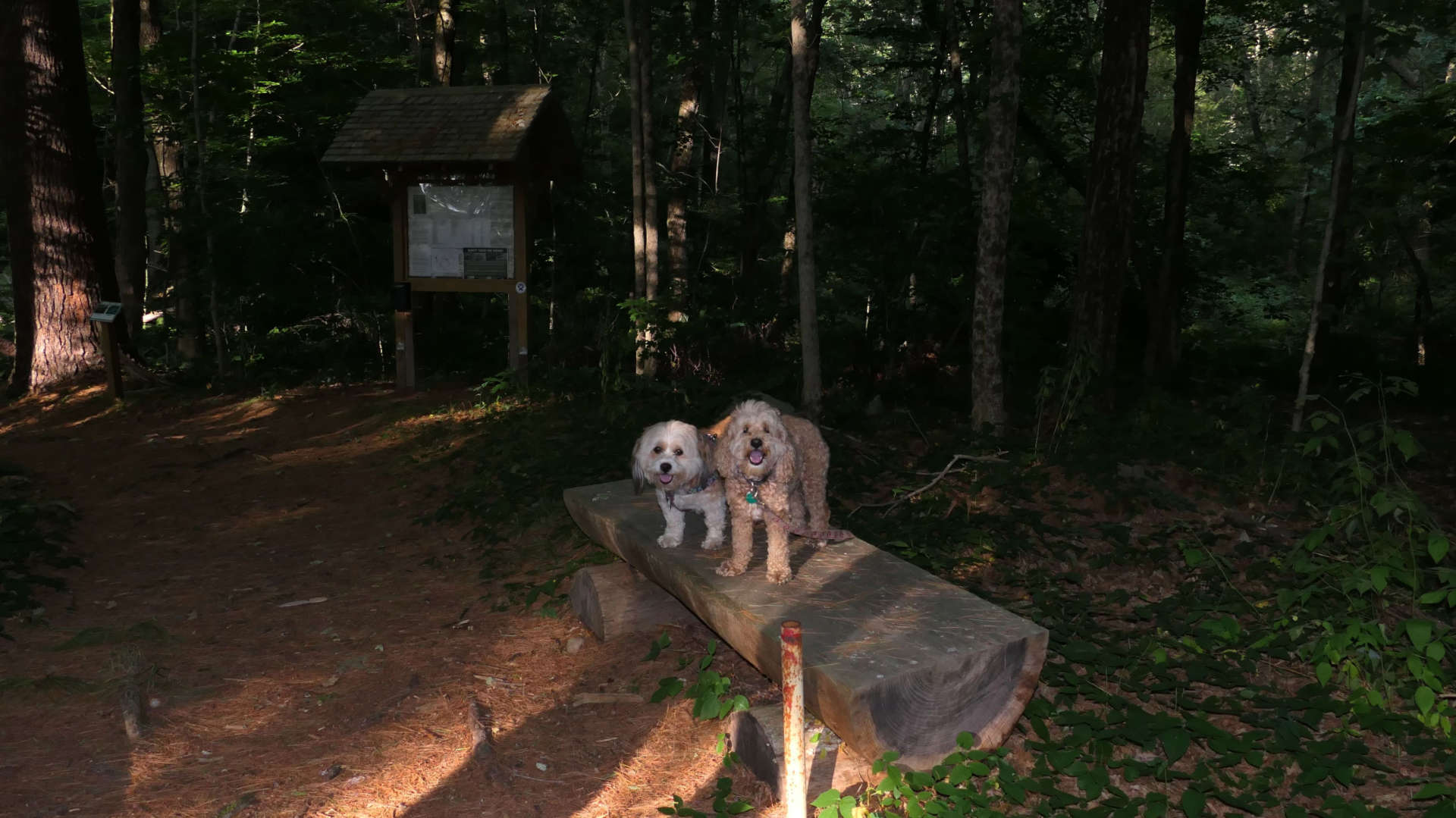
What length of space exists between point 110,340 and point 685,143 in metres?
8.96

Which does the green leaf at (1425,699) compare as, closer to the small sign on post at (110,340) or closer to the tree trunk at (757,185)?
the tree trunk at (757,185)

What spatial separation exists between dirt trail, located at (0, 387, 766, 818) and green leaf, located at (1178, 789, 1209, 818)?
176 centimetres

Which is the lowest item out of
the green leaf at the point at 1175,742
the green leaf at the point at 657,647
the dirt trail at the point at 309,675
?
the dirt trail at the point at 309,675

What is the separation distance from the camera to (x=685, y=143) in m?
15.8

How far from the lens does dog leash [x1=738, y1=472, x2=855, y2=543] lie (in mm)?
4820

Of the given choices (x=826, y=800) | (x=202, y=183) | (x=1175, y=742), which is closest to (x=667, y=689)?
(x=826, y=800)

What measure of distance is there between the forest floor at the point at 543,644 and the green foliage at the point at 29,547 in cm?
15

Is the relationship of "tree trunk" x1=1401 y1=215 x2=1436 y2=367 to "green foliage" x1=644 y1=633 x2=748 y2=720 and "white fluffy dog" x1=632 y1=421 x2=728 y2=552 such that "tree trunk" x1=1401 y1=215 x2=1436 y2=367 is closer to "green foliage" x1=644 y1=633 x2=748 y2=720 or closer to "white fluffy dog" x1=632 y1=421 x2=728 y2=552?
"white fluffy dog" x1=632 y1=421 x2=728 y2=552

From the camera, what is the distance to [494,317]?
1925 centimetres

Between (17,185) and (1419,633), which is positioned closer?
(1419,633)

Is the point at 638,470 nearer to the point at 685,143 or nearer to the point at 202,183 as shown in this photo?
the point at 202,183

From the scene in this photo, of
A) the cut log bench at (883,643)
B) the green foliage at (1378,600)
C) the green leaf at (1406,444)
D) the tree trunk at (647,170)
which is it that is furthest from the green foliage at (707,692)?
the tree trunk at (647,170)

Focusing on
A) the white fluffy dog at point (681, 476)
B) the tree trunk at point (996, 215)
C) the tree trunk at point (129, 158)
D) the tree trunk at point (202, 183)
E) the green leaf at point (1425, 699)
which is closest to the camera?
the green leaf at point (1425, 699)

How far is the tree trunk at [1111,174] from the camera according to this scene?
9.52 m
